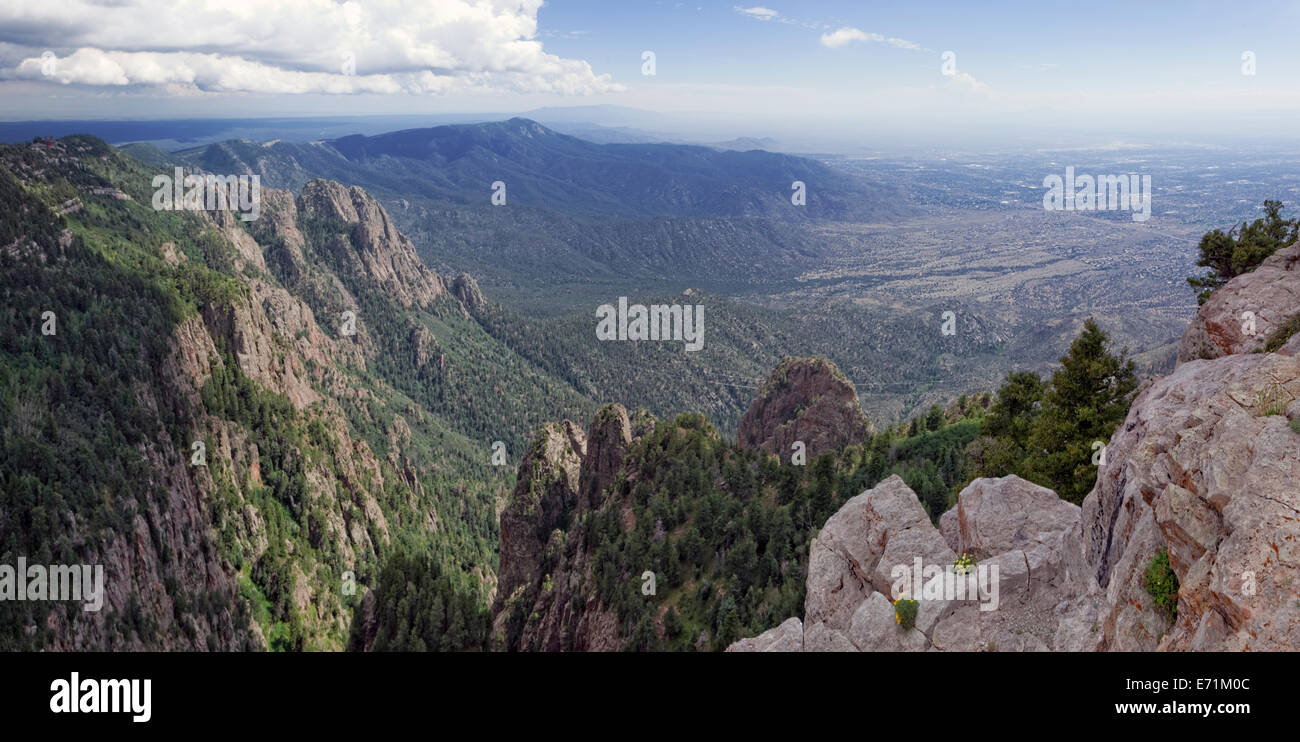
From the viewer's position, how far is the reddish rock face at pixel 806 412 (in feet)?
397

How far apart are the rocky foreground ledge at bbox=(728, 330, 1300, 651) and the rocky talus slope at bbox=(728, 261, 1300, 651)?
5cm

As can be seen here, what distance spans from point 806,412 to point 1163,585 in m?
110

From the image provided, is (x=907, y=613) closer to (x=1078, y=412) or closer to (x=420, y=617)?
(x=1078, y=412)

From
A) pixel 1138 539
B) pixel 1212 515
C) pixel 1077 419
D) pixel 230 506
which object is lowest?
pixel 230 506

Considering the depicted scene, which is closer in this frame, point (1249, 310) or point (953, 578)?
point (953, 578)

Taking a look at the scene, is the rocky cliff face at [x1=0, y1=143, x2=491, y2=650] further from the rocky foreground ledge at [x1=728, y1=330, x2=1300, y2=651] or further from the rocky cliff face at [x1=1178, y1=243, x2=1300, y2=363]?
the rocky cliff face at [x1=1178, y1=243, x2=1300, y2=363]

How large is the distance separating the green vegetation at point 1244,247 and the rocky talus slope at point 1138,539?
10669 mm

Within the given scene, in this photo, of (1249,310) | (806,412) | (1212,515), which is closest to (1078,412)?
(1249,310)

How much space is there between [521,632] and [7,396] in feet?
307

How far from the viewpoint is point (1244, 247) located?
43125 mm

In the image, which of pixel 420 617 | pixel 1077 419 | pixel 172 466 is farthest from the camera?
pixel 172 466

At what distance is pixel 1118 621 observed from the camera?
1795 cm

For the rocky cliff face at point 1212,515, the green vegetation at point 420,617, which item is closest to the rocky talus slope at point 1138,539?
the rocky cliff face at point 1212,515

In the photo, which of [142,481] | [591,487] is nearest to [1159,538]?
[591,487]
